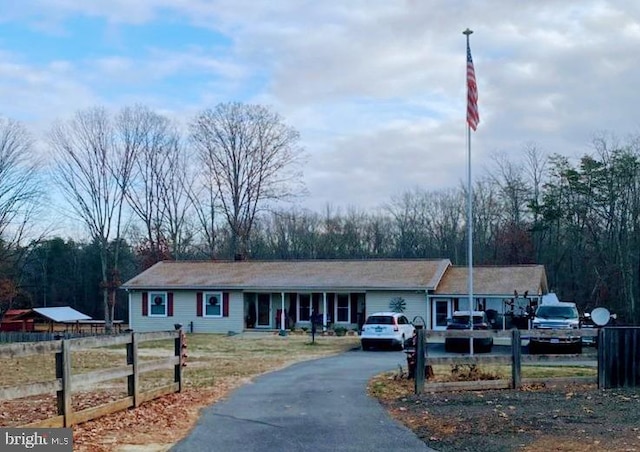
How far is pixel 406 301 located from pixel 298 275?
6989 mm

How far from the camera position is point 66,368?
33.9ft

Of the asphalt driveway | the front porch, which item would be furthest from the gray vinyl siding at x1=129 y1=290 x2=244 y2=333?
the asphalt driveway

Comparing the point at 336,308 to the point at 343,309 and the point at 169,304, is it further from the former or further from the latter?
the point at 169,304

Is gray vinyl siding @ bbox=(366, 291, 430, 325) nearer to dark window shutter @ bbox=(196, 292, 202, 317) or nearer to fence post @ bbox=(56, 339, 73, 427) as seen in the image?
dark window shutter @ bbox=(196, 292, 202, 317)

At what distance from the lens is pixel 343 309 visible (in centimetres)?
4369

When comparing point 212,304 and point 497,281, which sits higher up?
point 497,281

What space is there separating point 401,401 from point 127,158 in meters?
53.4

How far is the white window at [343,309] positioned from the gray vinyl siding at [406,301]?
6.11 feet

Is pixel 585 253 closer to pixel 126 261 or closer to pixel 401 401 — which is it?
pixel 126 261

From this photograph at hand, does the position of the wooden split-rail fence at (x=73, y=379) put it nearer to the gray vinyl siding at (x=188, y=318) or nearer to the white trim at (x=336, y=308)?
the white trim at (x=336, y=308)

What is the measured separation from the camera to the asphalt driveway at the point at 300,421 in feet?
31.9

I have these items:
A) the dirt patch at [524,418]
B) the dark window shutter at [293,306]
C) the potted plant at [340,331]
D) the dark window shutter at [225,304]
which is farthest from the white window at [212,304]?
the dirt patch at [524,418]

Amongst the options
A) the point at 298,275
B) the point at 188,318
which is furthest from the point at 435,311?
the point at 188,318

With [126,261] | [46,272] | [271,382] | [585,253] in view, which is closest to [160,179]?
[126,261]
